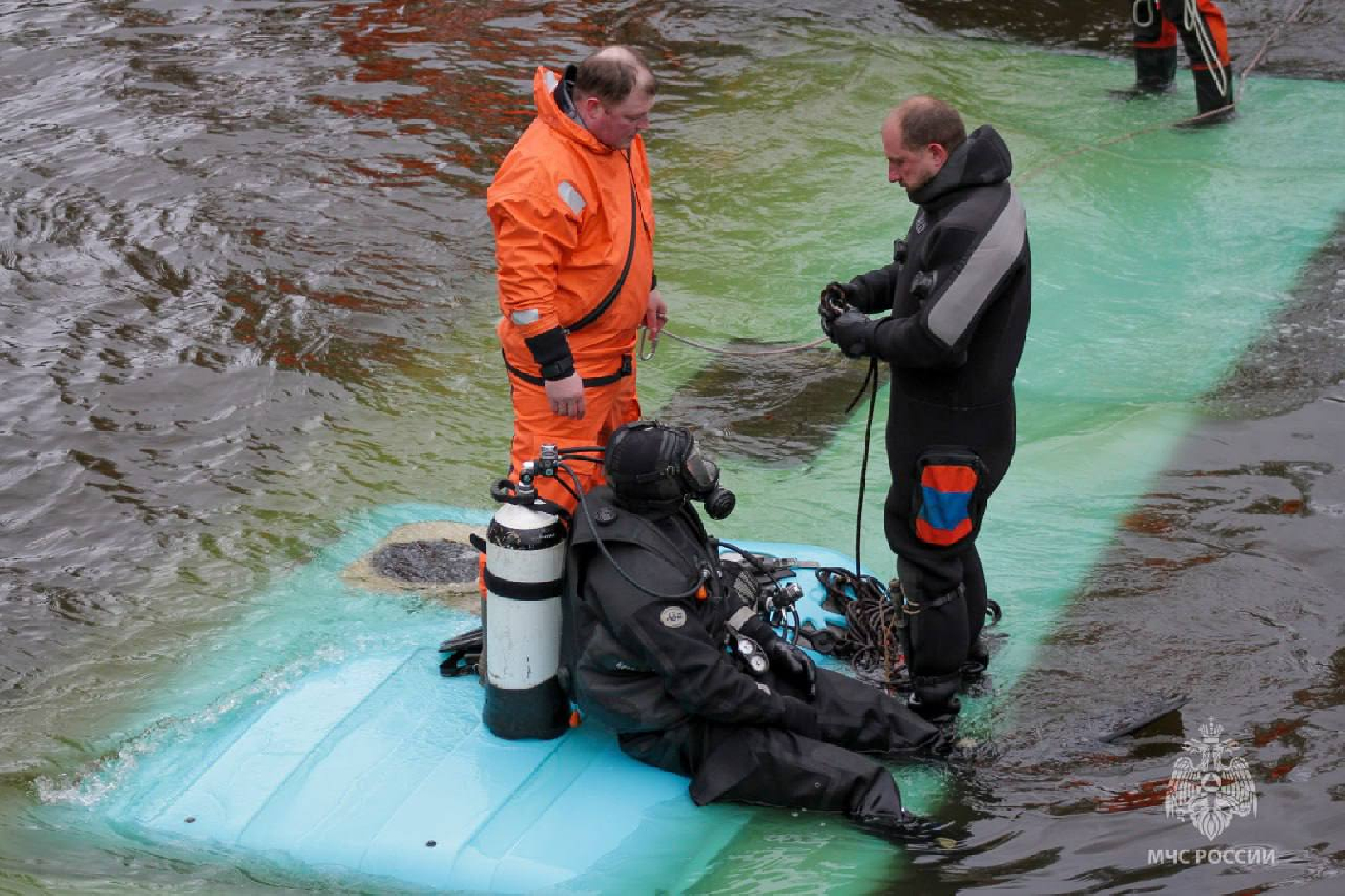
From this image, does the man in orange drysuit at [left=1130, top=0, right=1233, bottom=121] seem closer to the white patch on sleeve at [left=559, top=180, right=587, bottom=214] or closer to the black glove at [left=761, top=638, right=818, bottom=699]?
the white patch on sleeve at [left=559, top=180, right=587, bottom=214]

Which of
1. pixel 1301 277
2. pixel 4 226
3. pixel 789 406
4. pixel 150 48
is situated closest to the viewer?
pixel 789 406

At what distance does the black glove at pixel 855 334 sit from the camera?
4047mm

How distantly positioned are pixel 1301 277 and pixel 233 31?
9.03 m

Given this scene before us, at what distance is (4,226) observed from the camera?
9008 mm

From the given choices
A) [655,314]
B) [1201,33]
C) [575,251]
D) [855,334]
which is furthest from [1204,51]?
[575,251]

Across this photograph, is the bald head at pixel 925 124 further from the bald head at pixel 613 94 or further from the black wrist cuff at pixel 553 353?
the black wrist cuff at pixel 553 353

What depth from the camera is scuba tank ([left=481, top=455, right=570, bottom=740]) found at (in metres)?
3.99

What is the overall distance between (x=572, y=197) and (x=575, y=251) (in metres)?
0.19

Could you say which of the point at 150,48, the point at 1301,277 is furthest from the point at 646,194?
the point at 150,48

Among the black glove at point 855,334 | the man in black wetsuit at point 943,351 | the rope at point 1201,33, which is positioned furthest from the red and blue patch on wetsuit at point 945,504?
the rope at point 1201,33

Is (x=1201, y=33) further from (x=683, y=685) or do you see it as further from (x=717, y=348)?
(x=683, y=685)

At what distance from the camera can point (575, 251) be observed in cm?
434

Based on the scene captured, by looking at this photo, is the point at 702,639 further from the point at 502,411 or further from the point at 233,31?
the point at 233,31

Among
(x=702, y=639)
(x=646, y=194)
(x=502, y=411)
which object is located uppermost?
(x=646, y=194)
